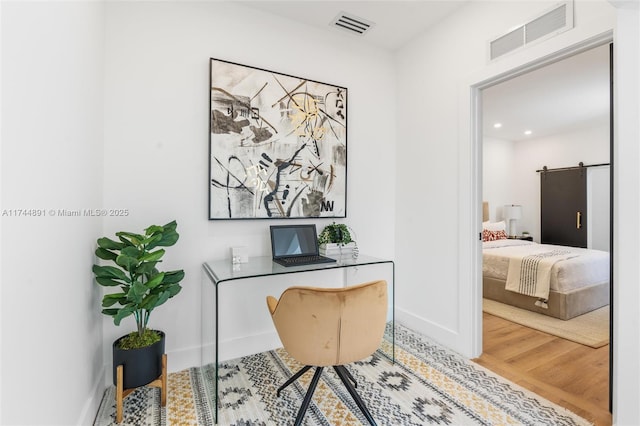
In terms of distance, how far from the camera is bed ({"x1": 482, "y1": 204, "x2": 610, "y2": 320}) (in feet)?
10.6

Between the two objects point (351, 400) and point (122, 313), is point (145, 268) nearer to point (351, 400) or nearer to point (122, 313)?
point (122, 313)

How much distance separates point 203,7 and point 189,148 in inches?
41.6

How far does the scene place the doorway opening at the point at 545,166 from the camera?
2076 millimetres

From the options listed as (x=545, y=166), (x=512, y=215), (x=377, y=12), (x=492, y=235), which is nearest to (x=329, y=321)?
(x=377, y=12)

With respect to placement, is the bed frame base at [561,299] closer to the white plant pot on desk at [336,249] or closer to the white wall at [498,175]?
the white plant pot on desk at [336,249]

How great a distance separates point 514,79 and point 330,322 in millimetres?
3733

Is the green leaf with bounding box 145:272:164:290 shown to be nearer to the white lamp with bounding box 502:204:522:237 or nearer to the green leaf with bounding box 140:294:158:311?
the green leaf with bounding box 140:294:158:311

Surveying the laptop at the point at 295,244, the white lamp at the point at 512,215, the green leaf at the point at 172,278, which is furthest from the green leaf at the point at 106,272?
the white lamp at the point at 512,215

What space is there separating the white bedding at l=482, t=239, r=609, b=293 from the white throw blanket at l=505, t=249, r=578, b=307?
7cm

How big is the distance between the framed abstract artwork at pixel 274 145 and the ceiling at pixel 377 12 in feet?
1.70

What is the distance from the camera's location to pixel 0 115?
83cm

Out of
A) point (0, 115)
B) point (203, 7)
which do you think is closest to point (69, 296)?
point (0, 115)

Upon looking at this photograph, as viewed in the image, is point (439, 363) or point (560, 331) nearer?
point (439, 363)

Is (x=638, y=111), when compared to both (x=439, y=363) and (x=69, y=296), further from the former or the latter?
(x=69, y=296)
